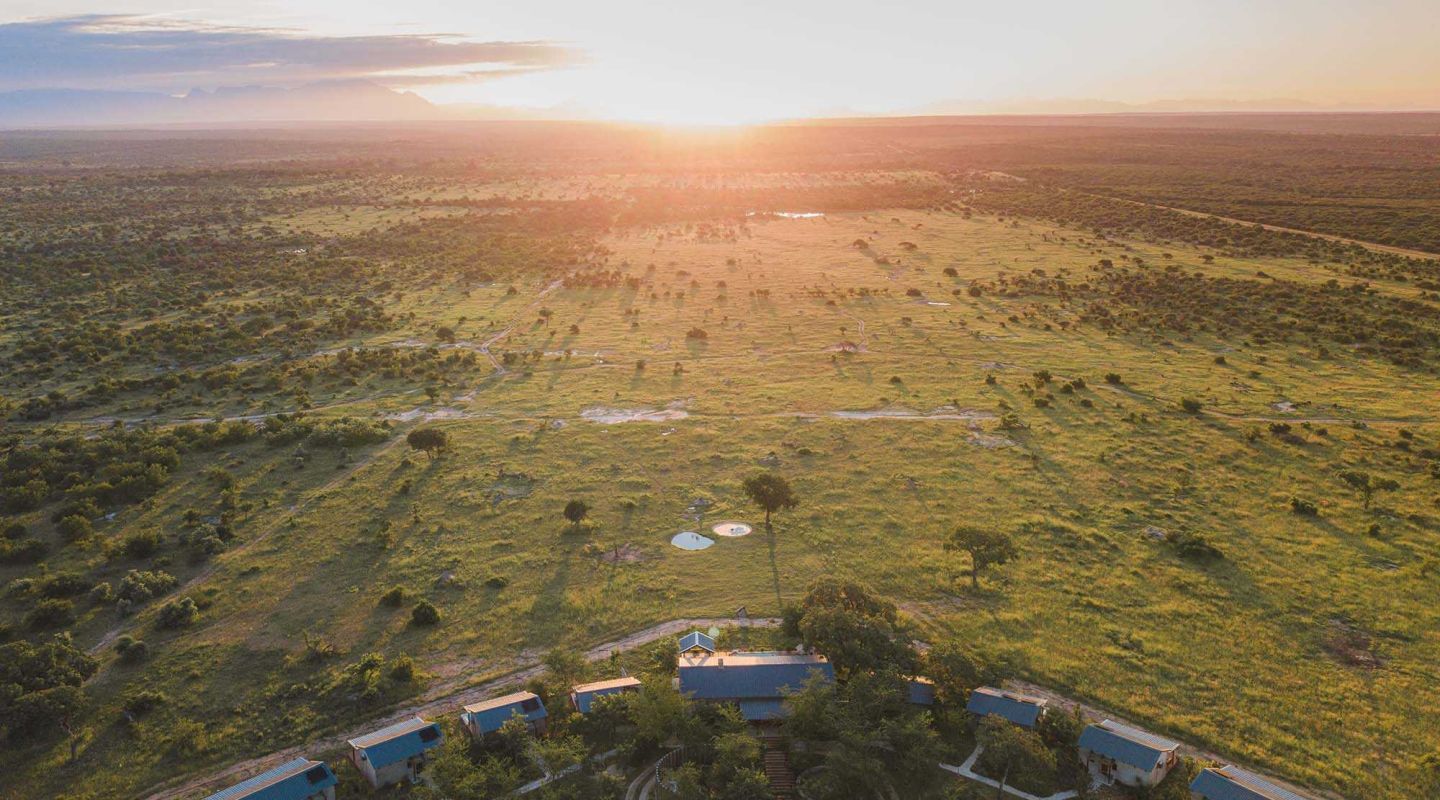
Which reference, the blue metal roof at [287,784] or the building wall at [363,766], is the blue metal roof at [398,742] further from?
the blue metal roof at [287,784]

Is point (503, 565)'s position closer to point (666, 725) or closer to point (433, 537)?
point (433, 537)

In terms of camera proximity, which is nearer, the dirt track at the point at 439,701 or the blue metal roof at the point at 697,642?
the dirt track at the point at 439,701

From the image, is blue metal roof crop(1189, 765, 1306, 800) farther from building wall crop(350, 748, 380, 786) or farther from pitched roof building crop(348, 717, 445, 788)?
building wall crop(350, 748, 380, 786)

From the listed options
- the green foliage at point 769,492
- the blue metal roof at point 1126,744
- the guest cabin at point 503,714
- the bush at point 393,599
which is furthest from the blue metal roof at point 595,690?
the blue metal roof at point 1126,744

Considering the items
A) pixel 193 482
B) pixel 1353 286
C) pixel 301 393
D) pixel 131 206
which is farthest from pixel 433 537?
pixel 131 206

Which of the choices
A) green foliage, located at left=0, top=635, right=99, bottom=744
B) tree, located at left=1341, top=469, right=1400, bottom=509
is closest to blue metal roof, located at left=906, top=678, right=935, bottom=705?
green foliage, located at left=0, top=635, right=99, bottom=744

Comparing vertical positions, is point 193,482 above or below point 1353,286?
below

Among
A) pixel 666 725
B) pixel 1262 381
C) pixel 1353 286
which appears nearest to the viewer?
pixel 666 725
